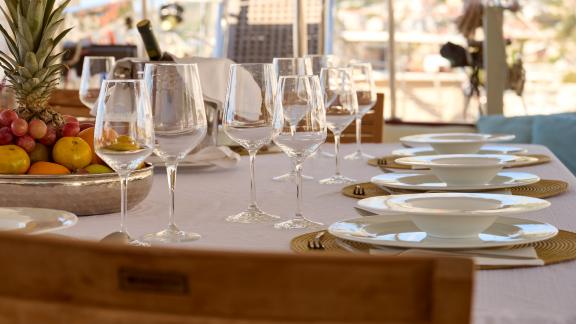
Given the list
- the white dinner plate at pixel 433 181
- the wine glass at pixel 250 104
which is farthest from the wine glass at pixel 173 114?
the white dinner plate at pixel 433 181

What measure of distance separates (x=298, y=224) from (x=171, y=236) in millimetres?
188

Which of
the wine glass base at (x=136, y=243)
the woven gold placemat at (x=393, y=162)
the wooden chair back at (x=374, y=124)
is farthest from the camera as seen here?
the wooden chair back at (x=374, y=124)

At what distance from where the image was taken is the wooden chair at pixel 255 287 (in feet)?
2.23

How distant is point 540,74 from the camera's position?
7.38m

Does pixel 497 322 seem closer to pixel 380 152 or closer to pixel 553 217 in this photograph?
pixel 553 217

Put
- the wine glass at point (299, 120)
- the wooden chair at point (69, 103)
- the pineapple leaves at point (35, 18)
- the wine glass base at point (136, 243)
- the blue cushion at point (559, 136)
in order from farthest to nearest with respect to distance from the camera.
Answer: the blue cushion at point (559, 136) → the wooden chair at point (69, 103) → the pineapple leaves at point (35, 18) → the wine glass at point (299, 120) → the wine glass base at point (136, 243)

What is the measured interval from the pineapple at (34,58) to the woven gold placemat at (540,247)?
0.56 meters

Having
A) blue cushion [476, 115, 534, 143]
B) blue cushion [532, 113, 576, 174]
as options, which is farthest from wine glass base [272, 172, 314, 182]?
blue cushion [476, 115, 534, 143]

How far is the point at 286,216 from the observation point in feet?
5.15

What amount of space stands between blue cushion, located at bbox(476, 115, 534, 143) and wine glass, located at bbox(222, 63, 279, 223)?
263 centimetres

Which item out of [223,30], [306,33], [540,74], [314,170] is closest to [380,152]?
[314,170]

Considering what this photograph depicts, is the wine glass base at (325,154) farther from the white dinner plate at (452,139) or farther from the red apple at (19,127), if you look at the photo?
the red apple at (19,127)

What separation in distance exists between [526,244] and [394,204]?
193mm

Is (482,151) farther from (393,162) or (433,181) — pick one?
(433,181)
